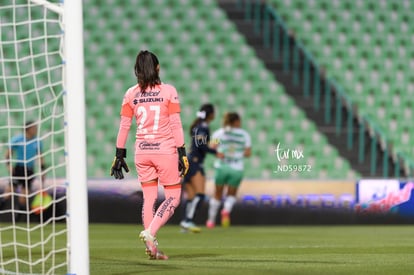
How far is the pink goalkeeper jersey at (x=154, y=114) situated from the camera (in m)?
9.27

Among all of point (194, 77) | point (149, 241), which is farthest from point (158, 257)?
point (194, 77)

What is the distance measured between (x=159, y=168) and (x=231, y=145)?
8.73m

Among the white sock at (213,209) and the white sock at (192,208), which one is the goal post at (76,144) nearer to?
the white sock at (192,208)

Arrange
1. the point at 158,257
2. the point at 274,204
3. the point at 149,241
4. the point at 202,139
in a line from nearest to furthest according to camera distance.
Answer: the point at 149,241
the point at 158,257
the point at 202,139
the point at 274,204

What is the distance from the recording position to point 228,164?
17.9m

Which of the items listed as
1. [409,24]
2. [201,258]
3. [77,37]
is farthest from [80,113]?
[409,24]

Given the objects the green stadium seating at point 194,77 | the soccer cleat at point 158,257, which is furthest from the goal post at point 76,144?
the green stadium seating at point 194,77

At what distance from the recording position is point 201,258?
390 inches

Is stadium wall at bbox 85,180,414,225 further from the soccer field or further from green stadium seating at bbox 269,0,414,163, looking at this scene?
green stadium seating at bbox 269,0,414,163

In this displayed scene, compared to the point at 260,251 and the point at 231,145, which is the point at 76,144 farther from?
the point at 231,145

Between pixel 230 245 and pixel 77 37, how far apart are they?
18.8ft

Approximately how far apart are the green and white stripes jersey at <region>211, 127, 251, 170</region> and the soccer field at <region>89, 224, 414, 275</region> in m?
1.38

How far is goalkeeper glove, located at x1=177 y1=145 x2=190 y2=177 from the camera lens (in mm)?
9227

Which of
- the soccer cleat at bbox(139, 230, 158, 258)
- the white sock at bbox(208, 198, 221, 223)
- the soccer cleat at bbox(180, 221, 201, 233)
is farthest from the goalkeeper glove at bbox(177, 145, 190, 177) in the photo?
the white sock at bbox(208, 198, 221, 223)
